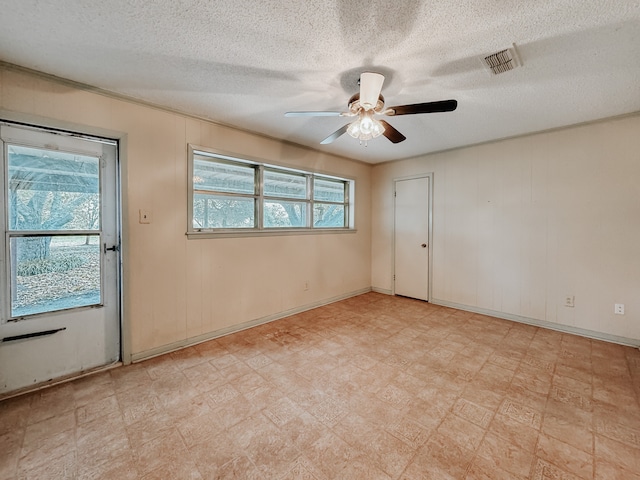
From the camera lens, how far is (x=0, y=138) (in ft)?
6.16

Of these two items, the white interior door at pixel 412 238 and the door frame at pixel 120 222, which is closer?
the door frame at pixel 120 222

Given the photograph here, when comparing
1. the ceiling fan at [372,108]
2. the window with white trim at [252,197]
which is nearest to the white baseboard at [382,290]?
the window with white trim at [252,197]

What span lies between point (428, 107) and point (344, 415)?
2147mm

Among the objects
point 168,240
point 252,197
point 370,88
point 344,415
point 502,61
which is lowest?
point 344,415

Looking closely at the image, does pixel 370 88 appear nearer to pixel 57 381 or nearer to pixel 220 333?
pixel 220 333

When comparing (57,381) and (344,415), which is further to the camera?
(57,381)

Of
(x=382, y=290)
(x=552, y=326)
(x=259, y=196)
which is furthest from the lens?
(x=382, y=290)

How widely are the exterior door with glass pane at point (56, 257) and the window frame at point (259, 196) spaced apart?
635 mm

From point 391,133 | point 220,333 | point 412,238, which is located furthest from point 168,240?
point 412,238

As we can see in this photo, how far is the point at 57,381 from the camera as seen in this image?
2092 mm

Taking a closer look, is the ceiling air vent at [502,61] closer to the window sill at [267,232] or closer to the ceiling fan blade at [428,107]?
the ceiling fan blade at [428,107]

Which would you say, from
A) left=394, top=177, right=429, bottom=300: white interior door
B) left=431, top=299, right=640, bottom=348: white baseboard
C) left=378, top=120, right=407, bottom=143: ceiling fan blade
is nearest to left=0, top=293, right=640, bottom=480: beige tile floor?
→ left=431, top=299, right=640, bottom=348: white baseboard

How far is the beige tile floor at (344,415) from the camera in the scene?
1.38 m

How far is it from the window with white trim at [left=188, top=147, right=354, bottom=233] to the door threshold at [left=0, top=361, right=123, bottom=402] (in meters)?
1.38
